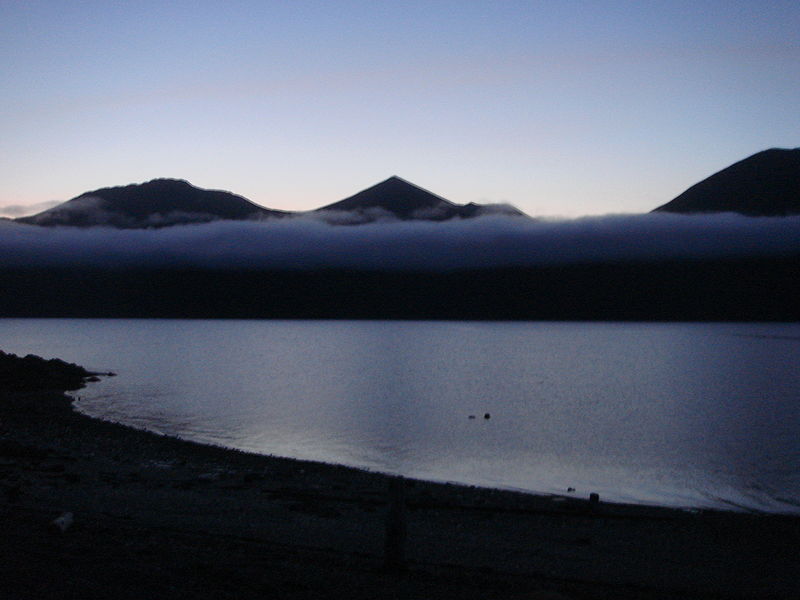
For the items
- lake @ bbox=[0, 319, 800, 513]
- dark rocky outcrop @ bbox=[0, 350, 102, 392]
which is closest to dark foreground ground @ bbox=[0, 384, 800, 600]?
lake @ bbox=[0, 319, 800, 513]

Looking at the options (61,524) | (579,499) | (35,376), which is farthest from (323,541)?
(35,376)

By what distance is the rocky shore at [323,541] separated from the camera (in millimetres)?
10445

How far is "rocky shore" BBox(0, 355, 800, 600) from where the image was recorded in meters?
10.4

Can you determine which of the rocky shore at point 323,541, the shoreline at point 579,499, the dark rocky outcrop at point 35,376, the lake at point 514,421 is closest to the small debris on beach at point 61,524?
the rocky shore at point 323,541

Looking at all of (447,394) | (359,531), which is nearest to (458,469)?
(359,531)

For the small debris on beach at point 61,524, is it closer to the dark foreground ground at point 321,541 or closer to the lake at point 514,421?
the dark foreground ground at point 321,541

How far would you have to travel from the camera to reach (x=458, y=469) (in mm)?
30141

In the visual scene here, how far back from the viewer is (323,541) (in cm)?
1492

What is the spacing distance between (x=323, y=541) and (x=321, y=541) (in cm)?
4

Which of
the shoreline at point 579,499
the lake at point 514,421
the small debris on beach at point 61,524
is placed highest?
the small debris on beach at point 61,524

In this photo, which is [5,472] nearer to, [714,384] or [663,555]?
Result: [663,555]

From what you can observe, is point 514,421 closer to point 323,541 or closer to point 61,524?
point 323,541

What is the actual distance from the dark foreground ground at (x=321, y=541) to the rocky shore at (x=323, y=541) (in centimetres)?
5

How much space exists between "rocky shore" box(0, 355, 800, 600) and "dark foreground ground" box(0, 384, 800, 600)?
5 cm
